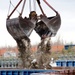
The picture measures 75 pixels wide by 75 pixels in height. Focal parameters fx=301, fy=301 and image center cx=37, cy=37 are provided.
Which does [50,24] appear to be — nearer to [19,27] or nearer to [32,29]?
[32,29]

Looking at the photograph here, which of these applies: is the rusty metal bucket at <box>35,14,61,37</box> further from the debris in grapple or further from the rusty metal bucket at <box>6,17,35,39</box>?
the rusty metal bucket at <box>6,17,35,39</box>

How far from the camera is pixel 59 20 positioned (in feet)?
49.7

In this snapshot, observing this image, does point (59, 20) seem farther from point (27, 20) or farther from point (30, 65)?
point (30, 65)

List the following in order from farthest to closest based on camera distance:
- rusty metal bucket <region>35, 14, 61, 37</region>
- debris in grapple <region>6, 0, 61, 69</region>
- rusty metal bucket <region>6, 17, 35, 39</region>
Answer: rusty metal bucket <region>35, 14, 61, 37</region> < debris in grapple <region>6, 0, 61, 69</region> < rusty metal bucket <region>6, 17, 35, 39</region>

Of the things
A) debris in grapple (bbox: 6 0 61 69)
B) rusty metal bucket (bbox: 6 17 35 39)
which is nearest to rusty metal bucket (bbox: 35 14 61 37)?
debris in grapple (bbox: 6 0 61 69)

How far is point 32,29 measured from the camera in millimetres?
14664

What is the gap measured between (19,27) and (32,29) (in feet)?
2.52

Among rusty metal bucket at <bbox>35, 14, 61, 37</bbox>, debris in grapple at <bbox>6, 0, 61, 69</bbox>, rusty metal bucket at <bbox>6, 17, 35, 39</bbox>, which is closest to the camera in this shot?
rusty metal bucket at <bbox>6, 17, 35, 39</bbox>

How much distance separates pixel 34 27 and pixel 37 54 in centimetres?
152

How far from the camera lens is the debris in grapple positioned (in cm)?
1440

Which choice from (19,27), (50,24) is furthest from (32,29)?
(50,24)

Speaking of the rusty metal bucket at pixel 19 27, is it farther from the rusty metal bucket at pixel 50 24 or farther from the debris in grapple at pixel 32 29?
the rusty metal bucket at pixel 50 24

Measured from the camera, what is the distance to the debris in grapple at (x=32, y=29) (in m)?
14.4

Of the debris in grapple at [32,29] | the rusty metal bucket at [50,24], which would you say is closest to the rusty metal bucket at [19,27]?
the debris in grapple at [32,29]
